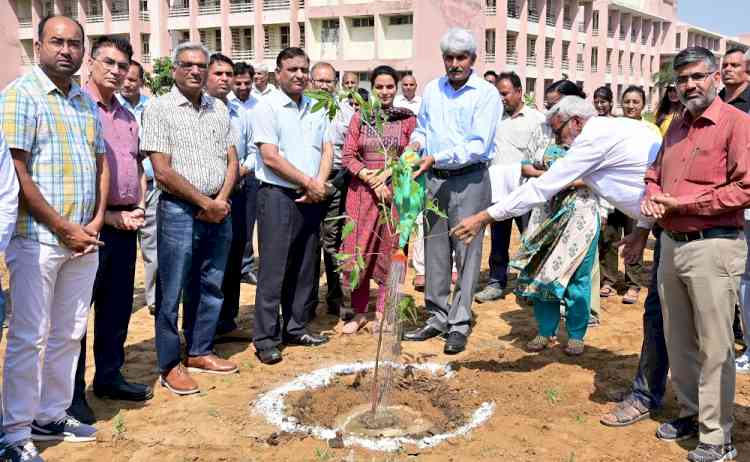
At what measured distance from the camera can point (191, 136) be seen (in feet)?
13.6

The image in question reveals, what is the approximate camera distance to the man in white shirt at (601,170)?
150 inches

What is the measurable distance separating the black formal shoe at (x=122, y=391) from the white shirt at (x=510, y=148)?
3823 mm

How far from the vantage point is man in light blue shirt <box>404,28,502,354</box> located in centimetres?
488

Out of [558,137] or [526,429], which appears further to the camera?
[558,137]

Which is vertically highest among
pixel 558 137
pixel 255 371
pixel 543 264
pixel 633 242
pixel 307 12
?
pixel 307 12

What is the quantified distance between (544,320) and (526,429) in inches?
57.9

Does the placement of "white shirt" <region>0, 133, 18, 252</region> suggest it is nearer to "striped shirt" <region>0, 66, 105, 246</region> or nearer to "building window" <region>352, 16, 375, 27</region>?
"striped shirt" <region>0, 66, 105, 246</region>

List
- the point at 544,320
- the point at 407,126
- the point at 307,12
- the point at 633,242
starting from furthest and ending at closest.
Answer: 1. the point at 307,12
2. the point at 407,126
3. the point at 544,320
4. the point at 633,242

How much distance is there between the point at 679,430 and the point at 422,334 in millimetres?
2186

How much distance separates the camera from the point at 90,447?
3.54 metres

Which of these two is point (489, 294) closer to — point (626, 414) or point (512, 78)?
point (512, 78)

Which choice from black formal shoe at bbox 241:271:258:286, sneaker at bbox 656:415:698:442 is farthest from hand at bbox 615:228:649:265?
black formal shoe at bbox 241:271:258:286

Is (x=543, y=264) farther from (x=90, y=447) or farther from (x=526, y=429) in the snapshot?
(x=90, y=447)

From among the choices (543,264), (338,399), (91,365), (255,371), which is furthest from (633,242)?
(91,365)
